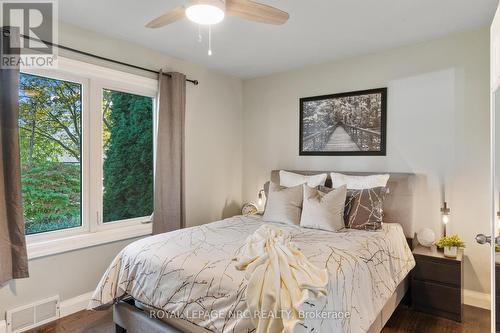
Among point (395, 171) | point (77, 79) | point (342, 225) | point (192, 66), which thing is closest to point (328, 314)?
point (342, 225)

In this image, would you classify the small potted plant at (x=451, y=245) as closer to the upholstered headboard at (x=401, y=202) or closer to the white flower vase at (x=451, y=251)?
the white flower vase at (x=451, y=251)

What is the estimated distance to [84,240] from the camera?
2762 mm

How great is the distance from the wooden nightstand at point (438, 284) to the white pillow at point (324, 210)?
0.76 metres

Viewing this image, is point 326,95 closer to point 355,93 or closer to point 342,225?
point 355,93

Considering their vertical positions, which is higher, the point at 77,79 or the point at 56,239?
the point at 77,79

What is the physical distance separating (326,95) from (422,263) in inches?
79.7

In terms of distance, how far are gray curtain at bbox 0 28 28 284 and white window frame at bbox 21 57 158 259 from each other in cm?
28

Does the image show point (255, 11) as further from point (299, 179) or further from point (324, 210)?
point (299, 179)

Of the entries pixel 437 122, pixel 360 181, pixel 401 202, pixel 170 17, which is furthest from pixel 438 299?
pixel 170 17

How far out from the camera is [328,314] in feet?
5.10

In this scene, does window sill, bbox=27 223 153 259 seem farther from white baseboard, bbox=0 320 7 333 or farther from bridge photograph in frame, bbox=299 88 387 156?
bridge photograph in frame, bbox=299 88 387 156

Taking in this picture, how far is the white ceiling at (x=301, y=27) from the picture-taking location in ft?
7.63

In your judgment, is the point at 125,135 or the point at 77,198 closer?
the point at 77,198

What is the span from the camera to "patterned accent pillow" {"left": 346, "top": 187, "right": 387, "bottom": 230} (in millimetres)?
2676
